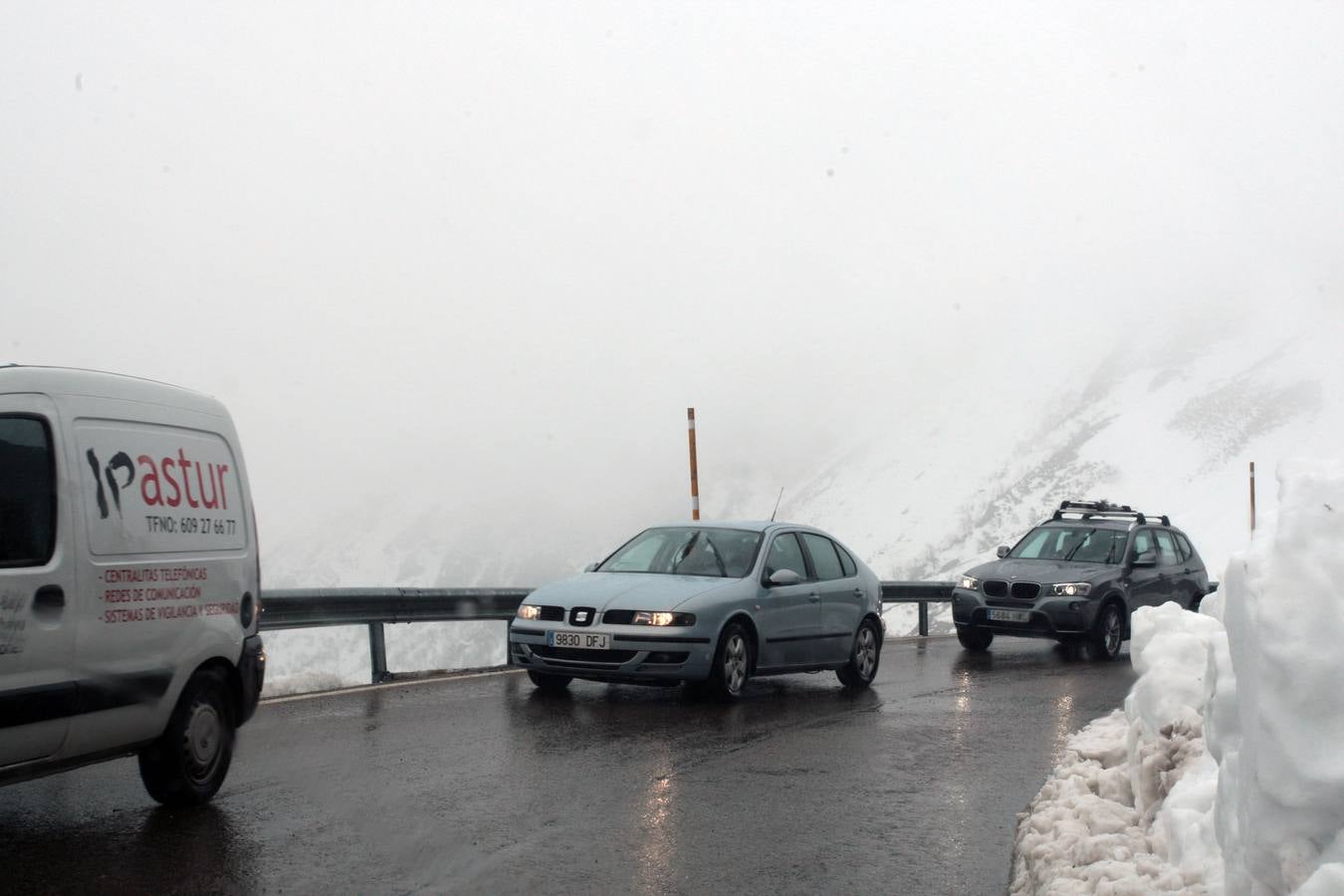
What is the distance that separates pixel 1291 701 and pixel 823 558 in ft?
31.9

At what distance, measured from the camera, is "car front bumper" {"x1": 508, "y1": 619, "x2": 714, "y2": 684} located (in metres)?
11.2

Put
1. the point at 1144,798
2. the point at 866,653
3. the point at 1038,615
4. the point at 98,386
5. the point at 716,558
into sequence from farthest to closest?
Answer: the point at 1038,615 < the point at 866,653 < the point at 716,558 < the point at 98,386 < the point at 1144,798

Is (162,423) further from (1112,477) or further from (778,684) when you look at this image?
(1112,477)

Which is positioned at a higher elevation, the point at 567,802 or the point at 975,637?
the point at 567,802

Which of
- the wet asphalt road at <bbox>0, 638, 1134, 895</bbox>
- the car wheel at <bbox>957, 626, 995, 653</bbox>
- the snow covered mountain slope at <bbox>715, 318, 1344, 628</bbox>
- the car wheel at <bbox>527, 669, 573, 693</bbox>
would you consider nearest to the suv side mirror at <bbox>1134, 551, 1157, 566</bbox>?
the car wheel at <bbox>957, 626, 995, 653</bbox>

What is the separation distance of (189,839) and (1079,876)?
147 inches

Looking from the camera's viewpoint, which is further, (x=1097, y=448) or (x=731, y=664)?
(x=1097, y=448)

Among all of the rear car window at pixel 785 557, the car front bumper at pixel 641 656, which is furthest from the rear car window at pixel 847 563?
the car front bumper at pixel 641 656

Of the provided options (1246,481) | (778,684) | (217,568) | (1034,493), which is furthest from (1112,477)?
(217,568)

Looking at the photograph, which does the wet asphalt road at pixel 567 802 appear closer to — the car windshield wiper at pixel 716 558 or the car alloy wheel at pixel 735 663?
the car alloy wheel at pixel 735 663

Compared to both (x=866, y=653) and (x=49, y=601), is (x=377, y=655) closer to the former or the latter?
(x=866, y=653)

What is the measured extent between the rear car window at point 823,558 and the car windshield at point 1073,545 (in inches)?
224

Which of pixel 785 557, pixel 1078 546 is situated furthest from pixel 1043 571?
pixel 785 557

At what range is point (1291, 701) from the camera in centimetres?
386
